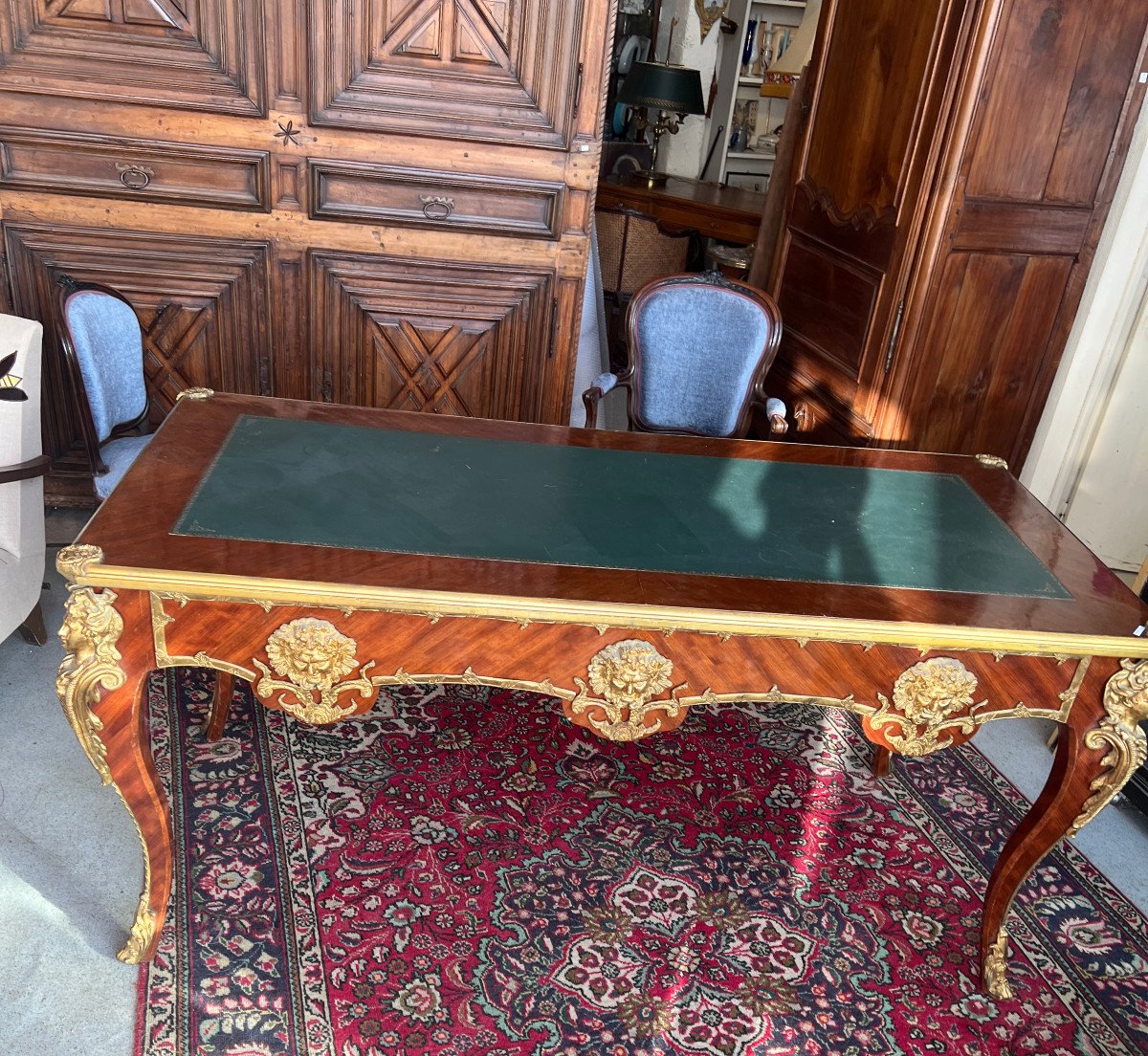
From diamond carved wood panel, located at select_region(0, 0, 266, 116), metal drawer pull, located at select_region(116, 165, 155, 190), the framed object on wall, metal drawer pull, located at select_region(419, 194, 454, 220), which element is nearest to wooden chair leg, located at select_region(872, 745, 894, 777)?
metal drawer pull, located at select_region(419, 194, 454, 220)

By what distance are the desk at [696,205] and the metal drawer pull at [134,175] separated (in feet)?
8.39

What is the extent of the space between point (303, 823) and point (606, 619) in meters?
1.00

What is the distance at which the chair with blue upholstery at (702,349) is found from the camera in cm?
304

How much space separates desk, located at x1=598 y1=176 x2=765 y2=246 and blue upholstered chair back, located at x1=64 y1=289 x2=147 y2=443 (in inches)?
112

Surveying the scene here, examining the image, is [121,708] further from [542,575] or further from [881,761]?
[881,761]

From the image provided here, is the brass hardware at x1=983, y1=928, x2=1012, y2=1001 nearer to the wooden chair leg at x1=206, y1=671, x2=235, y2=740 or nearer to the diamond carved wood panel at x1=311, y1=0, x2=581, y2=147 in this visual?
the wooden chair leg at x1=206, y1=671, x2=235, y2=740

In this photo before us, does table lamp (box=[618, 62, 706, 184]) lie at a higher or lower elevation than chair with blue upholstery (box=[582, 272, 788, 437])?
higher

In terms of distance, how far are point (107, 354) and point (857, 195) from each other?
2.33 m

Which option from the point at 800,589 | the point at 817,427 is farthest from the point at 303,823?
the point at 817,427

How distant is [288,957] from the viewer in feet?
6.32

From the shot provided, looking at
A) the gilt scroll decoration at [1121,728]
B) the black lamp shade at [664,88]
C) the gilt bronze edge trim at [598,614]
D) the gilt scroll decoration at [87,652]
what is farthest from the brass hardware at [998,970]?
the black lamp shade at [664,88]

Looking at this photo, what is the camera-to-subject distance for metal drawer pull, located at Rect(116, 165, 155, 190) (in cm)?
295

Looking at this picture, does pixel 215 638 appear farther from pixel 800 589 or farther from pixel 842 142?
pixel 842 142

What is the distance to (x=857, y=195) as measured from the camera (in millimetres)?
3332
